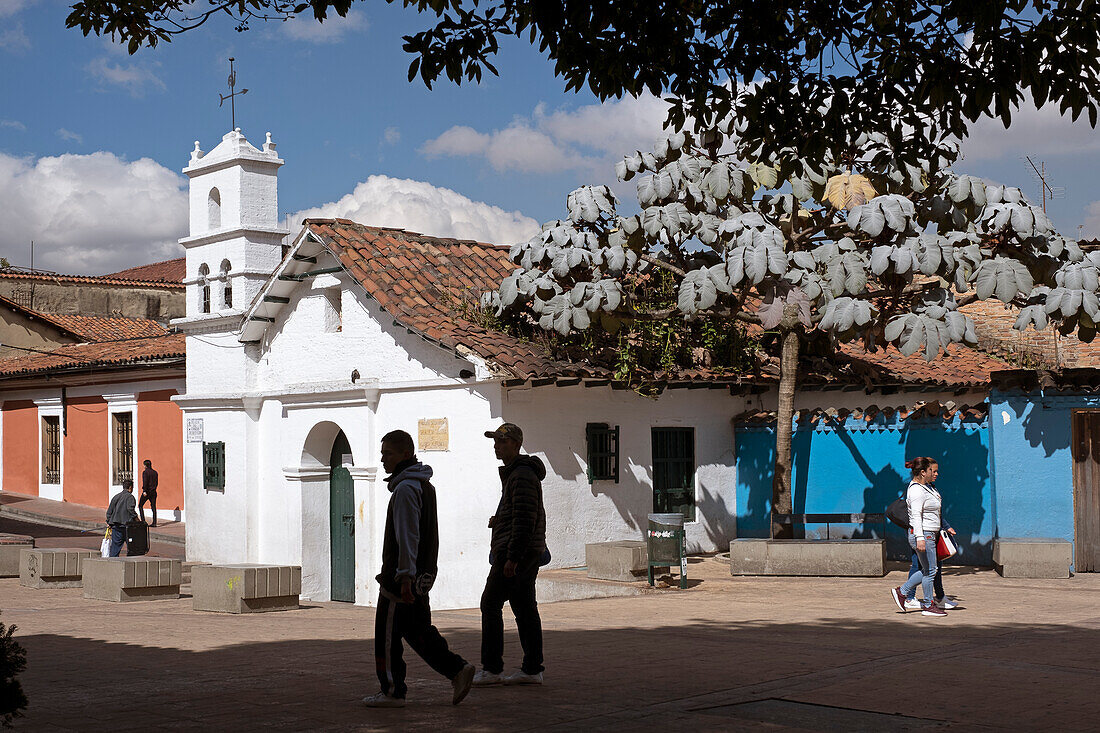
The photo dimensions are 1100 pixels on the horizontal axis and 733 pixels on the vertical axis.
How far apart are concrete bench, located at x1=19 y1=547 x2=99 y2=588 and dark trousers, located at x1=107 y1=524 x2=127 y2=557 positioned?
2.79 ft

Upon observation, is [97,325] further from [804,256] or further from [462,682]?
[462,682]

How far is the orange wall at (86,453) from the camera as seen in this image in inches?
1177

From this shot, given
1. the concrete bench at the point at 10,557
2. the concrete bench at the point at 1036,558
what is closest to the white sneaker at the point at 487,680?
the concrete bench at the point at 1036,558

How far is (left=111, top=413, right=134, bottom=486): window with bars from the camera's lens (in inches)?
1150

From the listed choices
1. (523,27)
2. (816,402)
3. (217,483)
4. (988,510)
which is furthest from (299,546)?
(523,27)

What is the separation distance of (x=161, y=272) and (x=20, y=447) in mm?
19207

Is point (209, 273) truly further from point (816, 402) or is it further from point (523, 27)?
point (523, 27)

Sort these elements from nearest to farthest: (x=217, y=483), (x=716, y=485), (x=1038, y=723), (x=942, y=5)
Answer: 1. (x=1038, y=723)
2. (x=942, y=5)
3. (x=716, y=485)
4. (x=217, y=483)

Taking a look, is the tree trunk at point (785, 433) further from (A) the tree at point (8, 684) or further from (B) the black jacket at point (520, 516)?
(A) the tree at point (8, 684)

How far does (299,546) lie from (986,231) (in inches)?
433

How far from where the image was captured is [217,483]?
20.4 metres

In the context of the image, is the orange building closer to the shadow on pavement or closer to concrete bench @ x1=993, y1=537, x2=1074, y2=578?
the shadow on pavement

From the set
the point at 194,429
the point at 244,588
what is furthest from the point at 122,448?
the point at 244,588

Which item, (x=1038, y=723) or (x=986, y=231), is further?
(x=986, y=231)
